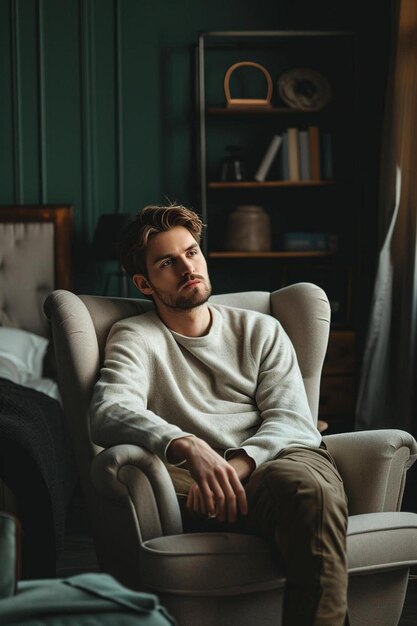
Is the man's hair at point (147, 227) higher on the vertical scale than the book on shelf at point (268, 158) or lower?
lower

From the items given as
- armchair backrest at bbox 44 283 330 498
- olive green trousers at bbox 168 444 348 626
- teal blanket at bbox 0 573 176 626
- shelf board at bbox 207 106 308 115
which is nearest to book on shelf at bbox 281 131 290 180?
shelf board at bbox 207 106 308 115

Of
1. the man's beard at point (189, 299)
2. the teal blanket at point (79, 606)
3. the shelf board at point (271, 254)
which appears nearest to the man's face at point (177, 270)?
the man's beard at point (189, 299)

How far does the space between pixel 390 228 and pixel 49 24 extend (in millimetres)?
1950

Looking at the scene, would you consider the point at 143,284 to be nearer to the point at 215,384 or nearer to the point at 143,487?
the point at 215,384

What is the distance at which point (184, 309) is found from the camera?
7.20 ft

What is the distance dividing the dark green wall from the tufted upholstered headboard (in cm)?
11

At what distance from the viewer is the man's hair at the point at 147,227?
7.31ft

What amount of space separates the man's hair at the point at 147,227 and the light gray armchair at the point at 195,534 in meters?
0.17

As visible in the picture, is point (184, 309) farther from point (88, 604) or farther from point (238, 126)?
point (238, 126)

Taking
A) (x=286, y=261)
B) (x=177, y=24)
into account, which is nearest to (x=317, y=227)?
(x=286, y=261)

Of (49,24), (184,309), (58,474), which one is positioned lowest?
(58,474)

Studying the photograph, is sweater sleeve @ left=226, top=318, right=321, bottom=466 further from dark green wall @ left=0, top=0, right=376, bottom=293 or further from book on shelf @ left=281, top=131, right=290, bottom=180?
dark green wall @ left=0, top=0, right=376, bottom=293

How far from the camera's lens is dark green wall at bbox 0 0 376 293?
14.0 ft

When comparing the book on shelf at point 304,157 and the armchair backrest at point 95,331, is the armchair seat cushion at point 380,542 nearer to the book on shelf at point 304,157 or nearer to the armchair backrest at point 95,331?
the armchair backrest at point 95,331
